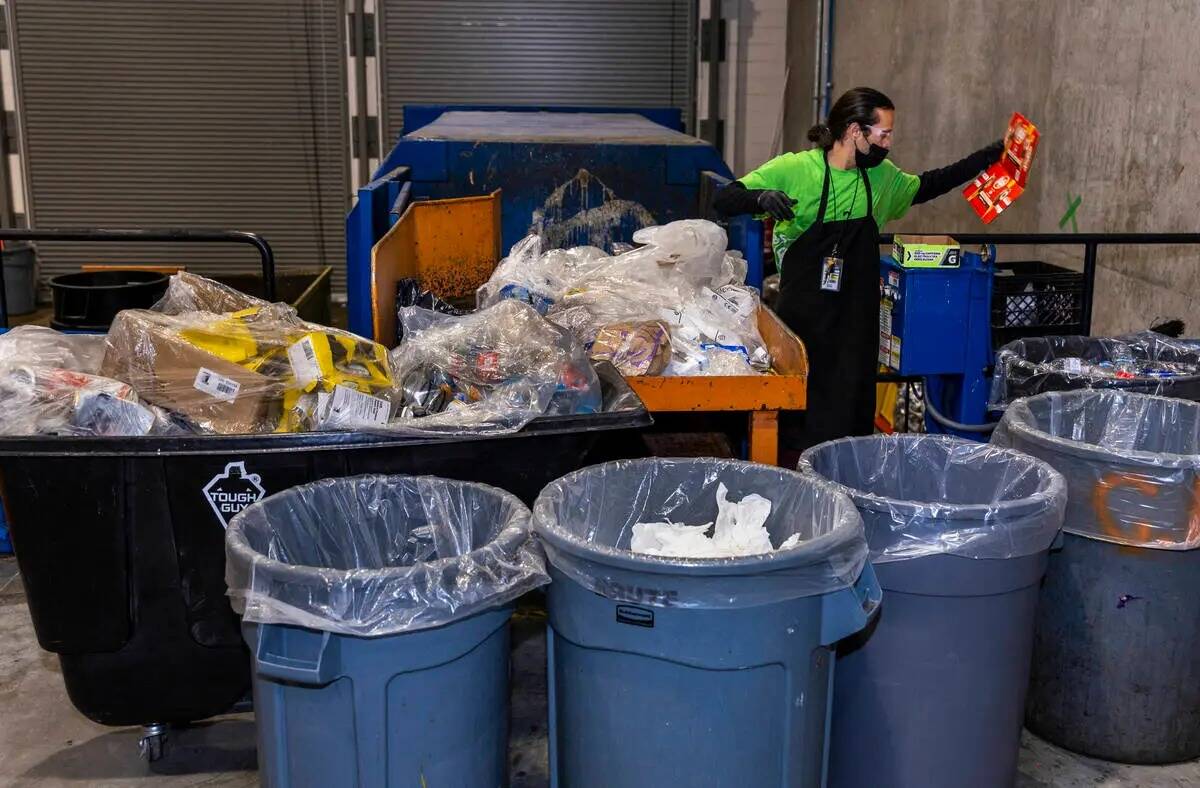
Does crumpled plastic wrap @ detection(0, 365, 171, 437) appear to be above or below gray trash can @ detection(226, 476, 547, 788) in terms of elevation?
above

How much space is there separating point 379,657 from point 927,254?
2.80 metres

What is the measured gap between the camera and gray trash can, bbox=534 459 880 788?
1.95m

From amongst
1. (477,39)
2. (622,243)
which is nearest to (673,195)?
(622,243)

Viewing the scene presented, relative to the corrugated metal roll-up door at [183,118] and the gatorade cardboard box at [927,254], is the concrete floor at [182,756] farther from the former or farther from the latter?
the corrugated metal roll-up door at [183,118]

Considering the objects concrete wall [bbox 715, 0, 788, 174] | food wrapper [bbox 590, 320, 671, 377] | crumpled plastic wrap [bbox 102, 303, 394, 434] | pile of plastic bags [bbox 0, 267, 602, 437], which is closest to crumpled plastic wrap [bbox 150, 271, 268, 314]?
pile of plastic bags [bbox 0, 267, 602, 437]

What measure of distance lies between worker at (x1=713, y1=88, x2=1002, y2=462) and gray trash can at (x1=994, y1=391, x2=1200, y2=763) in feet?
3.30

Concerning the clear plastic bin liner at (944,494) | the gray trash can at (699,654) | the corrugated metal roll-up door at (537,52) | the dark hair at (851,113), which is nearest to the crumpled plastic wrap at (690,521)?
the gray trash can at (699,654)

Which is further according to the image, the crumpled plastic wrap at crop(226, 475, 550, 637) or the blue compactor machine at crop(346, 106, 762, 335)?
the blue compactor machine at crop(346, 106, 762, 335)

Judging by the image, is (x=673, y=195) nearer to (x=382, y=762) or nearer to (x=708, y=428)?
(x=708, y=428)

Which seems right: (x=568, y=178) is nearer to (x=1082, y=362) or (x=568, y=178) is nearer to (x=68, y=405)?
(x=1082, y=362)

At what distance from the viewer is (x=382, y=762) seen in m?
2.07

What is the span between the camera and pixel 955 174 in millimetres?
4359

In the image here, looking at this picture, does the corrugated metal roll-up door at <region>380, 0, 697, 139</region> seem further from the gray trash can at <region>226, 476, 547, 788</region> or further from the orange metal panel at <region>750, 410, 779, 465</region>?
the gray trash can at <region>226, 476, 547, 788</region>

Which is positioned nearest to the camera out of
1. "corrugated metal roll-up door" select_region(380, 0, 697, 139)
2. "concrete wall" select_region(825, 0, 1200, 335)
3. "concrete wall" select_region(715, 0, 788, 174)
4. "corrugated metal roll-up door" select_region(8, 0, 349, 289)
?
"concrete wall" select_region(825, 0, 1200, 335)
